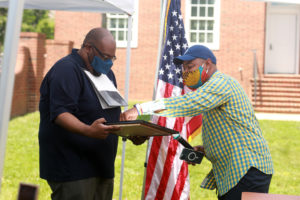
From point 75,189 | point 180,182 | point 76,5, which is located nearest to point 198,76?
point 75,189

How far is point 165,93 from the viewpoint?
468 cm

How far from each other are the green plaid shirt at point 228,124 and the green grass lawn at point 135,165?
10.6 ft

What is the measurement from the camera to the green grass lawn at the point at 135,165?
6.70m

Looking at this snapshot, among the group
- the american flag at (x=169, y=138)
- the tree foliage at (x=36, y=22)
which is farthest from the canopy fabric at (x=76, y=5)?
→ the tree foliage at (x=36, y=22)

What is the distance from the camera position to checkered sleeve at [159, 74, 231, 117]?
Result: 3137 millimetres

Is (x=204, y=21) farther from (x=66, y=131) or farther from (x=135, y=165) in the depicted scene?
(x=66, y=131)

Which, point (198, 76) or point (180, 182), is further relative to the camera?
point (180, 182)

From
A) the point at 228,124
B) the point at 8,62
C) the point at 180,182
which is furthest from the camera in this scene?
the point at 180,182

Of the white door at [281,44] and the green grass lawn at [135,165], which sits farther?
the white door at [281,44]

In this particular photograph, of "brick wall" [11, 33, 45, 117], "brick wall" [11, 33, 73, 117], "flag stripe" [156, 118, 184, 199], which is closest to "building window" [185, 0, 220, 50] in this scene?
"brick wall" [11, 33, 73, 117]

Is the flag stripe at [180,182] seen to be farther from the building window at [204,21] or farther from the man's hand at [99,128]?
the building window at [204,21]

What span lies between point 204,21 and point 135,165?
30.5ft

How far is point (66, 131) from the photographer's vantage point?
3.04 meters

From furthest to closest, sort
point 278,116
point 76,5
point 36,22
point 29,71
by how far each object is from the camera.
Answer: point 36,22 < point 29,71 < point 278,116 < point 76,5
